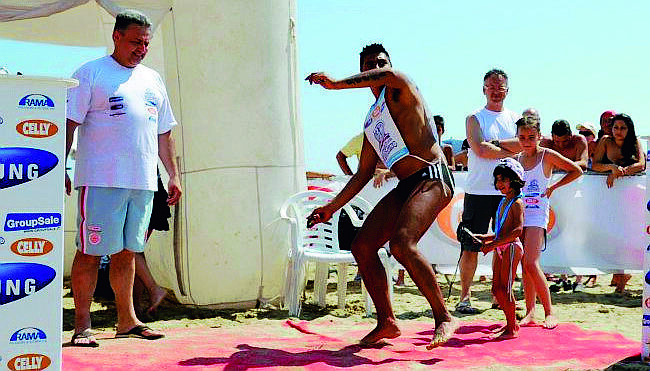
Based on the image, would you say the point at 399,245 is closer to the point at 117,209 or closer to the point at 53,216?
the point at 117,209

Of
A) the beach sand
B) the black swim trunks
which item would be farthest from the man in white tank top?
the black swim trunks

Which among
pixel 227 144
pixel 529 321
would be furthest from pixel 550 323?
pixel 227 144

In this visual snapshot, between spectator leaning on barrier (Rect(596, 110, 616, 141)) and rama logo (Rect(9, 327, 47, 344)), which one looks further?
spectator leaning on barrier (Rect(596, 110, 616, 141))

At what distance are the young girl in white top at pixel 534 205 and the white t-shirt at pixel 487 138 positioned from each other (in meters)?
0.42

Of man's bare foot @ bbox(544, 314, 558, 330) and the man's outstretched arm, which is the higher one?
the man's outstretched arm

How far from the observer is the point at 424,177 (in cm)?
493

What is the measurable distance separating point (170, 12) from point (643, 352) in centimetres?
428

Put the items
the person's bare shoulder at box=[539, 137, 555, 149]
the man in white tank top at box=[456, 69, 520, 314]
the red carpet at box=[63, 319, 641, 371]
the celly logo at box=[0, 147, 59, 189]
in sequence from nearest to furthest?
the celly logo at box=[0, 147, 59, 189]
the red carpet at box=[63, 319, 641, 371]
the man in white tank top at box=[456, 69, 520, 314]
the person's bare shoulder at box=[539, 137, 555, 149]

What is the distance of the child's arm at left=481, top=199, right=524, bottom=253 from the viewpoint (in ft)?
18.3

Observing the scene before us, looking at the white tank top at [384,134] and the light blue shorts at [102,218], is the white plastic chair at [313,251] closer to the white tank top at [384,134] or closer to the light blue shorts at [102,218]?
the white tank top at [384,134]

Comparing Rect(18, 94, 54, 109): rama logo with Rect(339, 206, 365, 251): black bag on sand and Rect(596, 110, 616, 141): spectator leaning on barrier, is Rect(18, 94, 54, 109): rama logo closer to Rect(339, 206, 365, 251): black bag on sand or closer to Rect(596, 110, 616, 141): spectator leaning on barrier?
Rect(339, 206, 365, 251): black bag on sand

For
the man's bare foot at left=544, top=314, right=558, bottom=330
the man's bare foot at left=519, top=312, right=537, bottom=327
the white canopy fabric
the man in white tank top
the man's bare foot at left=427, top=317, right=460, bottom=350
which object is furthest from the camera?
the man in white tank top

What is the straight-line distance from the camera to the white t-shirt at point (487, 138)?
22.2 feet

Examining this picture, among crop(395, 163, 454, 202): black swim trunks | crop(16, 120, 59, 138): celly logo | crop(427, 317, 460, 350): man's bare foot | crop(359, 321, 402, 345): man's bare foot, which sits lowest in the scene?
crop(359, 321, 402, 345): man's bare foot
